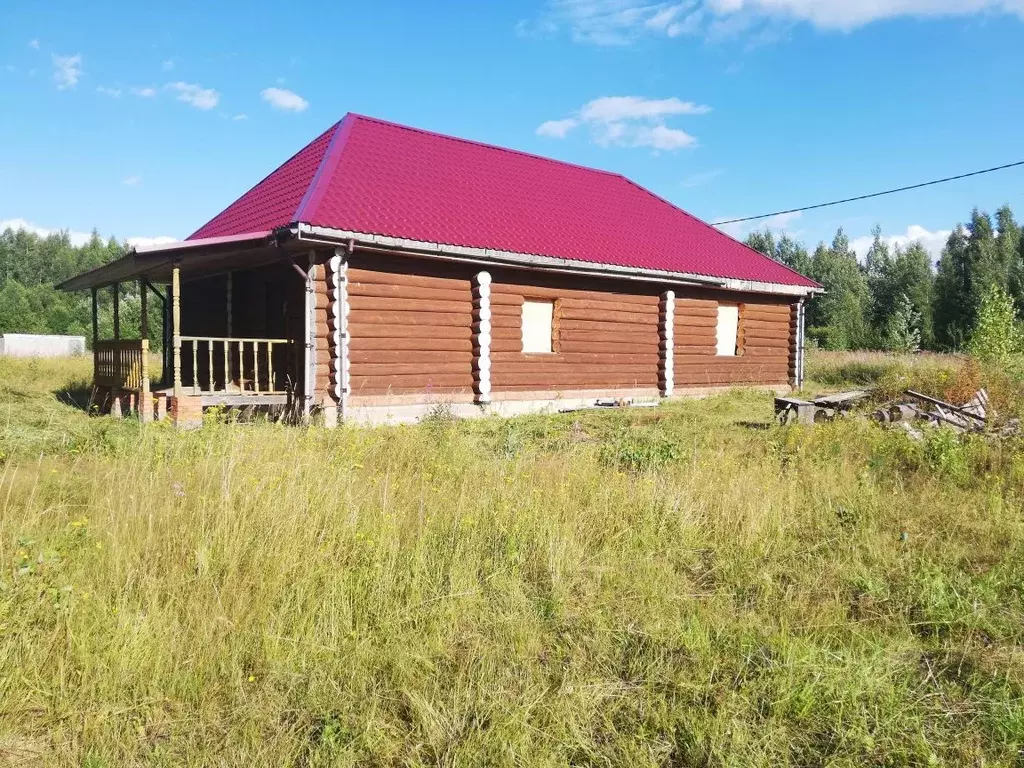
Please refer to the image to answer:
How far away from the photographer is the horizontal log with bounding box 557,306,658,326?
13.3 metres

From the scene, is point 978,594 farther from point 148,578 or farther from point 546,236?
point 546,236

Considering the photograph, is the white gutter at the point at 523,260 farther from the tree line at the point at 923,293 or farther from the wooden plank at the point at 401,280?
the tree line at the point at 923,293

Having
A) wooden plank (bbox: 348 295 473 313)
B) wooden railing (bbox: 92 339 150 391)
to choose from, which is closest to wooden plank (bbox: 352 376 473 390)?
wooden plank (bbox: 348 295 473 313)

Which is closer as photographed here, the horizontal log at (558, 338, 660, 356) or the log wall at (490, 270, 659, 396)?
the log wall at (490, 270, 659, 396)

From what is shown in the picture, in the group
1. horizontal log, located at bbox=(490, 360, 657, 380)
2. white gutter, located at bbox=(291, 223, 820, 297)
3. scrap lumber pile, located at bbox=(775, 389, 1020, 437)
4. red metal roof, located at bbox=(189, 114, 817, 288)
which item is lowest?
scrap lumber pile, located at bbox=(775, 389, 1020, 437)

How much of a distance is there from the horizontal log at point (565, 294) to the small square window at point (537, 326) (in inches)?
7.5

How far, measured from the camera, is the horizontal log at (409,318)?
10672 millimetres

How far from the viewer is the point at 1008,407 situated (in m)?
9.97

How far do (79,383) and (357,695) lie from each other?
16.4 metres

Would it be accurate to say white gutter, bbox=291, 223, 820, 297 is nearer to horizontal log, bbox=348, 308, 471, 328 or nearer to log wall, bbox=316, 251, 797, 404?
log wall, bbox=316, 251, 797, 404

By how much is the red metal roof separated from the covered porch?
88 cm

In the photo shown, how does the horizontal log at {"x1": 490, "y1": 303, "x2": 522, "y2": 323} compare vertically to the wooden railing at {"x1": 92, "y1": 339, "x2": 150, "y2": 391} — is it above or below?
above

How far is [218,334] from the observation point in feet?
46.1

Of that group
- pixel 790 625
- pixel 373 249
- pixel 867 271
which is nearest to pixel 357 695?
pixel 790 625
